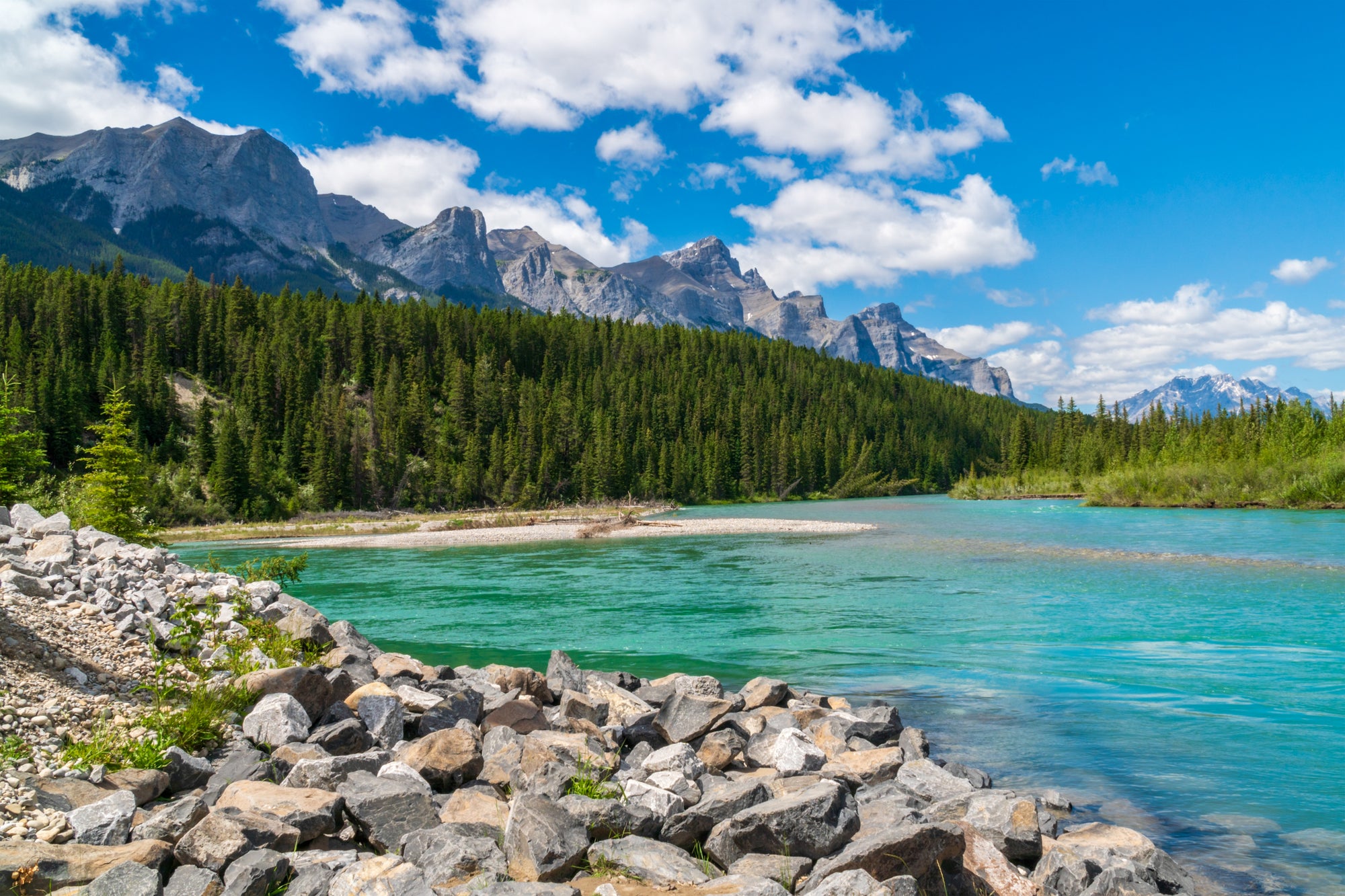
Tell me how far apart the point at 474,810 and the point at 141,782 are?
10.1ft

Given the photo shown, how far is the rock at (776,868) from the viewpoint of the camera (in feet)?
19.5

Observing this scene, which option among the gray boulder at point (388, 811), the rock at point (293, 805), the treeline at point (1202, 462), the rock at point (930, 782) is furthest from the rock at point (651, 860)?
the treeline at point (1202, 462)

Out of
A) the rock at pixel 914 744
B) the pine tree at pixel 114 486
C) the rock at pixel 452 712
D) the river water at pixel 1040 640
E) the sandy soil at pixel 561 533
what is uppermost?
the pine tree at pixel 114 486

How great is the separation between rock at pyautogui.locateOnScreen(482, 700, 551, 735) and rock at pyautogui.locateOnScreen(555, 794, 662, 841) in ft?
10.6

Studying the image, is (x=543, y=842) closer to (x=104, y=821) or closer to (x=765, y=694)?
(x=104, y=821)

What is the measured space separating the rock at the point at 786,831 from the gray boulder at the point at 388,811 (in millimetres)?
2592

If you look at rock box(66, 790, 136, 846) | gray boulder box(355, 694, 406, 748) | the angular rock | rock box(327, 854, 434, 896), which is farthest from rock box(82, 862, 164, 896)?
gray boulder box(355, 694, 406, 748)

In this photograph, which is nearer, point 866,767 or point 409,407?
point 866,767

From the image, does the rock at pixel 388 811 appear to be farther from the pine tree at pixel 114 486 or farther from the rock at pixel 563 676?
the pine tree at pixel 114 486

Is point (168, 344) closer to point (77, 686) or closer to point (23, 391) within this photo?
point (23, 391)

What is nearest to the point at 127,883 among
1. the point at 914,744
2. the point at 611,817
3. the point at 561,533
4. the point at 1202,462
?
the point at 611,817

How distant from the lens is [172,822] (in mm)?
6117

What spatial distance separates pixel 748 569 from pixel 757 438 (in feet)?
321

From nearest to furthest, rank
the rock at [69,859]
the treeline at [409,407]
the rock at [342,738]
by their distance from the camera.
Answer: the rock at [69,859] → the rock at [342,738] → the treeline at [409,407]
